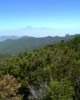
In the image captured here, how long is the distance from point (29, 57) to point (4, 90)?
40.0ft

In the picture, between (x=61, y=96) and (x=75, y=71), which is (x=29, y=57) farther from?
(x=61, y=96)

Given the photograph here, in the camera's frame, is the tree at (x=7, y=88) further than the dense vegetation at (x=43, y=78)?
No

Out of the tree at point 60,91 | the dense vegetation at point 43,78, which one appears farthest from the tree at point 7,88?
the tree at point 60,91

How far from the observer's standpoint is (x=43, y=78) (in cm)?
3350

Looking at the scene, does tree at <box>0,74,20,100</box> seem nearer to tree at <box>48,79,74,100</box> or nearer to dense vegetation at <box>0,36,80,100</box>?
dense vegetation at <box>0,36,80,100</box>

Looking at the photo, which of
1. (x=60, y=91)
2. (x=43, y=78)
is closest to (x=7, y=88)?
(x=60, y=91)

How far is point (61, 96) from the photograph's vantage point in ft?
93.6

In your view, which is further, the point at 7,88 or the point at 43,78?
the point at 43,78

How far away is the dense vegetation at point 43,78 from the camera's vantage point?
2912 centimetres

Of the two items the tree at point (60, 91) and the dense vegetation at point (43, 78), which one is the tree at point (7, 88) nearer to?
the dense vegetation at point (43, 78)

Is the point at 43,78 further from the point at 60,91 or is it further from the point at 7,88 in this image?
the point at 7,88

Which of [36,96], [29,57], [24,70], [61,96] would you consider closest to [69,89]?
[61,96]

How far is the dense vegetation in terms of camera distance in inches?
1146

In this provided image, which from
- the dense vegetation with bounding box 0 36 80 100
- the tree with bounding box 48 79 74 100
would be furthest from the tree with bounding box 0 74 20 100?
the tree with bounding box 48 79 74 100
